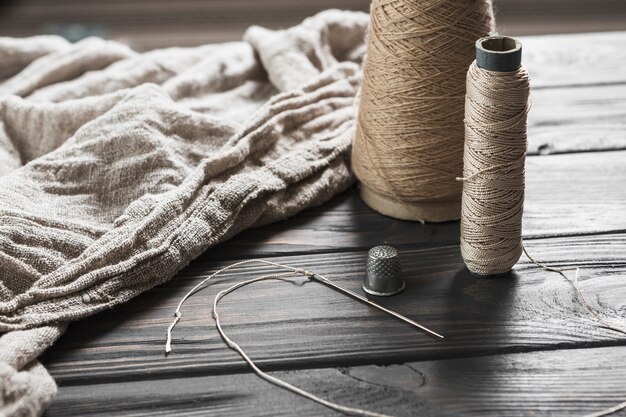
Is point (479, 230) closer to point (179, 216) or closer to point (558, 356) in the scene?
point (558, 356)

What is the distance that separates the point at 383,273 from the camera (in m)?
0.88

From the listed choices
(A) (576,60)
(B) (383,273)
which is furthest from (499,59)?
(A) (576,60)

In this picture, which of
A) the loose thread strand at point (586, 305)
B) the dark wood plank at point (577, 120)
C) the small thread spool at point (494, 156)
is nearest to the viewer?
the loose thread strand at point (586, 305)

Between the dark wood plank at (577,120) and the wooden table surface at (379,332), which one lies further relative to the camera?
the dark wood plank at (577,120)

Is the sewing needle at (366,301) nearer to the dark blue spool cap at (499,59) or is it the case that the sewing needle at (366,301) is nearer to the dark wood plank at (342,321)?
the dark wood plank at (342,321)

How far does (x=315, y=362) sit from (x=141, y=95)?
45 cm

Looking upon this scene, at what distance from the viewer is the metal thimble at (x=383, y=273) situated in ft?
2.89

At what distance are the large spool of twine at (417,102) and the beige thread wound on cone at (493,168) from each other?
0.23 feet

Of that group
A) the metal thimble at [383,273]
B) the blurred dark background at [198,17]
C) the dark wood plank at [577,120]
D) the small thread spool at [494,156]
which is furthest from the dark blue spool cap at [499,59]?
the blurred dark background at [198,17]

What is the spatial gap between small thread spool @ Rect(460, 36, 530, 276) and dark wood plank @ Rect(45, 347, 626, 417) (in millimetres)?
138

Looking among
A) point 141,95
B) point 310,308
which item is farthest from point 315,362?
point 141,95

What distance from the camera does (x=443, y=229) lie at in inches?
39.5

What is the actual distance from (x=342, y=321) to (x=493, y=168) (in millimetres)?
222

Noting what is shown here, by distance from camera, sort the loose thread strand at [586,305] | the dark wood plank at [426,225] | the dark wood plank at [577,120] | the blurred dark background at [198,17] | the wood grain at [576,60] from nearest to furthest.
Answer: the loose thread strand at [586,305] < the dark wood plank at [426,225] < the dark wood plank at [577,120] < the wood grain at [576,60] < the blurred dark background at [198,17]
